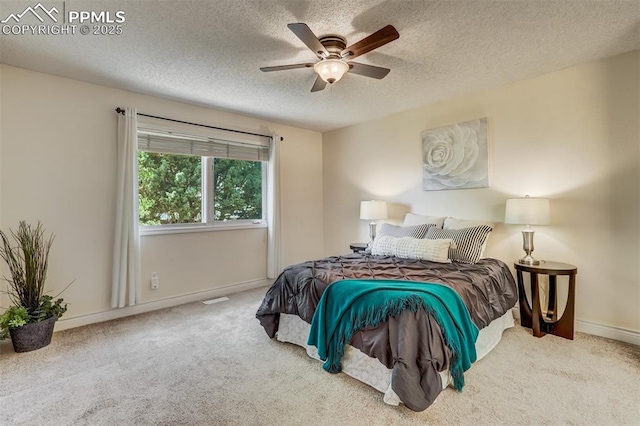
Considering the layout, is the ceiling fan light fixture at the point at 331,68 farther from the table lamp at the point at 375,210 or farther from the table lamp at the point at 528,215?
the table lamp at the point at 375,210

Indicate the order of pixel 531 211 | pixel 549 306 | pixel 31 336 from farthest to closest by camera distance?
pixel 549 306, pixel 531 211, pixel 31 336

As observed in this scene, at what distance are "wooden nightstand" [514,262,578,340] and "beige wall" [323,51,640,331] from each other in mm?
222

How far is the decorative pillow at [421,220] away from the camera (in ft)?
11.3

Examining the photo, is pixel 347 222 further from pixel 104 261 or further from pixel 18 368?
pixel 18 368

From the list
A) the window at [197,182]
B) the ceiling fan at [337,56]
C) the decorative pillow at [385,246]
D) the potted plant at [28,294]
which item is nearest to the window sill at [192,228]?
the window at [197,182]

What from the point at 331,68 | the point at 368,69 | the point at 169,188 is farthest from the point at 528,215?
the point at 169,188

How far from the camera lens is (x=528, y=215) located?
104 inches

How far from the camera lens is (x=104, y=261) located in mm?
3111

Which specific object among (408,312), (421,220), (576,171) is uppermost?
(576,171)

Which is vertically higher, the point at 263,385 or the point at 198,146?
the point at 198,146

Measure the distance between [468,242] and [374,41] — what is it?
1973 millimetres

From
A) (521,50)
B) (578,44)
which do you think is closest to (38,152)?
(521,50)

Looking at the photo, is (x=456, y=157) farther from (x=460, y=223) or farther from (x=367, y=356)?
(x=367, y=356)

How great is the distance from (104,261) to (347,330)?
2.68 meters
